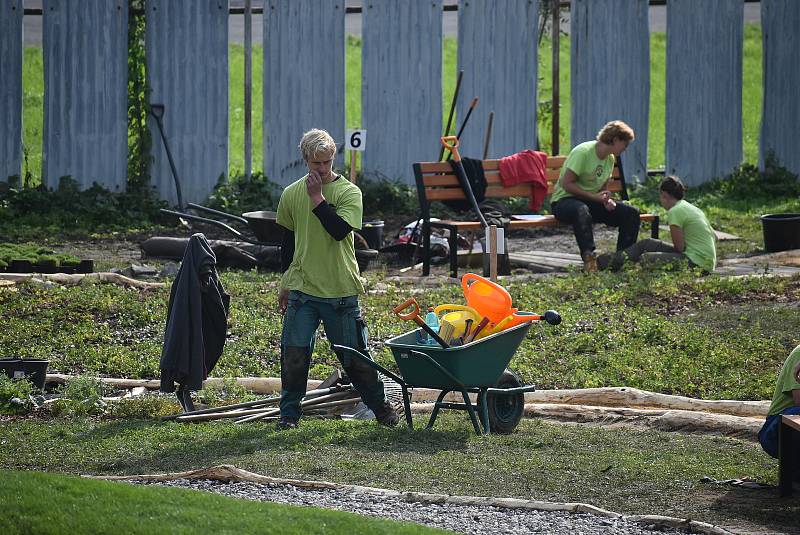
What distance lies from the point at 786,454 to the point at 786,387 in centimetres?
35

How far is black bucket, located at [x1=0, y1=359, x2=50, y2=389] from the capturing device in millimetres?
8773

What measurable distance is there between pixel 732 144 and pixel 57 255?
393 inches

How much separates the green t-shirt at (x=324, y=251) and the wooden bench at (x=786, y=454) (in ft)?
8.34

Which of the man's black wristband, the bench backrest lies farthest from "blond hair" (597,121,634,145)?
the man's black wristband

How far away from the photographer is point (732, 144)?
18391 millimetres

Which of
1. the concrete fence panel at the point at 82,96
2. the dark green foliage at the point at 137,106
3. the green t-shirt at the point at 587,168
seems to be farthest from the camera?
the dark green foliage at the point at 137,106

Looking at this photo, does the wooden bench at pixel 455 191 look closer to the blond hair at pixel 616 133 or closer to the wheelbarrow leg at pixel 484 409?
the blond hair at pixel 616 133

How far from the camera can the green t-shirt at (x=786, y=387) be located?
6.52m

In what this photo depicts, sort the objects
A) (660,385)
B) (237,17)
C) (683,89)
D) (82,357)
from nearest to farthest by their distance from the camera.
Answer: (660,385)
(82,357)
(683,89)
(237,17)

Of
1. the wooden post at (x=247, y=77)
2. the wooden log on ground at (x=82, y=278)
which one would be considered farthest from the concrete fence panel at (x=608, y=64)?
the wooden log on ground at (x=82, y=278)

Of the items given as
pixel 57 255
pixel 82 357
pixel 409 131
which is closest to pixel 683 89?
pixel 409 131

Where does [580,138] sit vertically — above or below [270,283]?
above

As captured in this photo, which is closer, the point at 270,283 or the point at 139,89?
the point at 270,283

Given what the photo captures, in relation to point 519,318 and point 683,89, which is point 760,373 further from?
point 683,89
